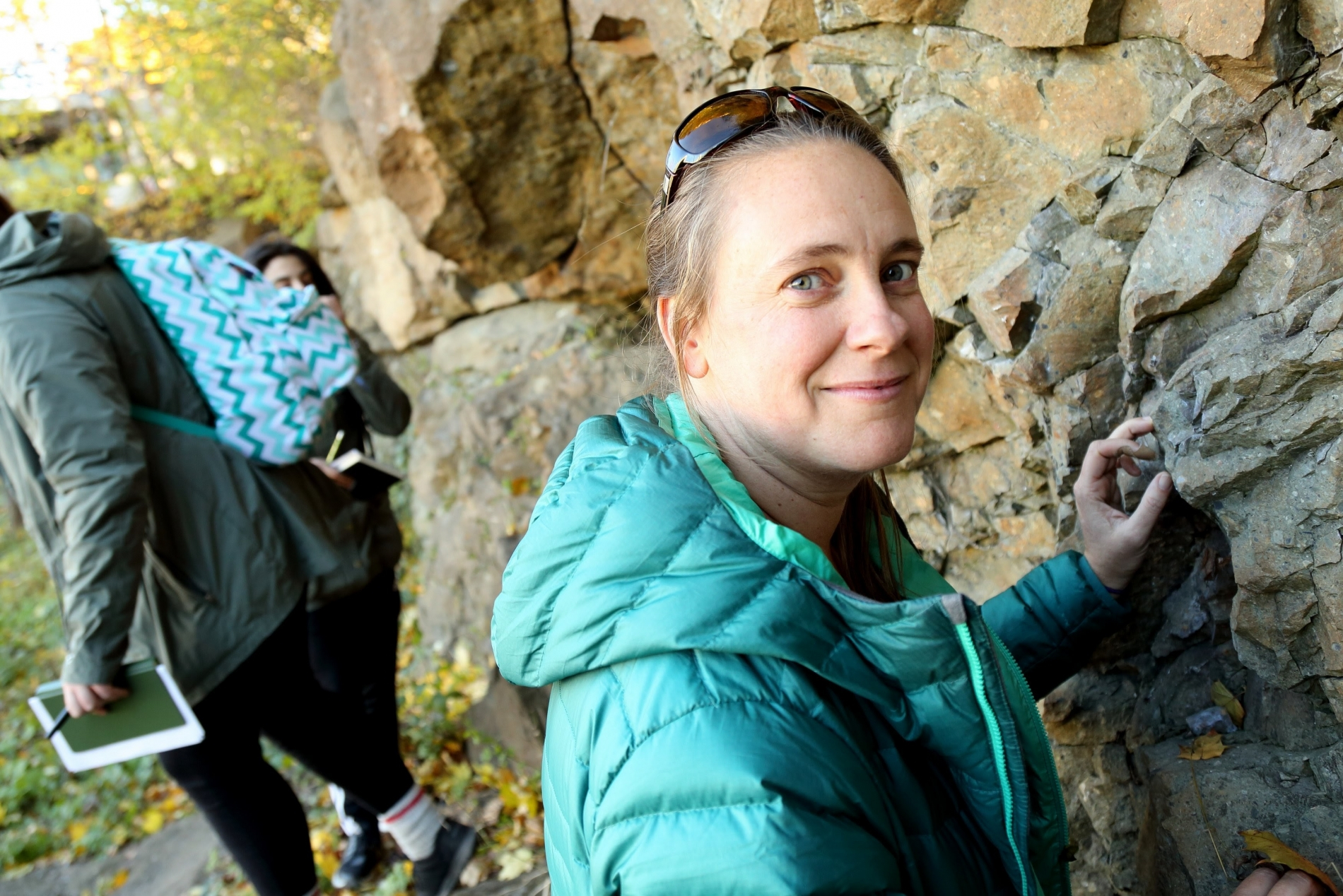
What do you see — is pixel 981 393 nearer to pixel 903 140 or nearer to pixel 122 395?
pixel 903 140

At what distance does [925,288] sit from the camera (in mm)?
2619

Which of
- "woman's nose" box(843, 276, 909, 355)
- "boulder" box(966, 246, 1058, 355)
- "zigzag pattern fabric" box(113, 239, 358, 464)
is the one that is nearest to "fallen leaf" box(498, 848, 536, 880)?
"zigzag pattern fabric" box(113, 239, 358, 464)

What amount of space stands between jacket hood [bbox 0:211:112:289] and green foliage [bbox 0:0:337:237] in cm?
512

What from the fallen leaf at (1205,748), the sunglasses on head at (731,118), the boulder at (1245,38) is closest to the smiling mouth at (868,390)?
the sunglasses on head at (731,118)

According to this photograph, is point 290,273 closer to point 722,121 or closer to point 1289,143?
point 722,121

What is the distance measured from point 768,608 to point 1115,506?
49.3 inches

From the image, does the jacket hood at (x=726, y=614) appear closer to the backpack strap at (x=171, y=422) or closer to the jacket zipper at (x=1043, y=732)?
the jacket zipper at (x=1043, y=732)

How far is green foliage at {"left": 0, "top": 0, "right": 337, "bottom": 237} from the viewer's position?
7.24m

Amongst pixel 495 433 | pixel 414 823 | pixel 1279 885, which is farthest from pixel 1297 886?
pixel 495 433

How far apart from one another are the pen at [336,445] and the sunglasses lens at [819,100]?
2361 millimetres

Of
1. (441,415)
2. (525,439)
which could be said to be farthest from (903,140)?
(441,415)

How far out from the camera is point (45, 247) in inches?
104

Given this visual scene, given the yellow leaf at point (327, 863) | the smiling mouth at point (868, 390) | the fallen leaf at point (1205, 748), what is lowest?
the yellow leaf at point (327, 863)

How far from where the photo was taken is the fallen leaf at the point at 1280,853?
58.6 inches
